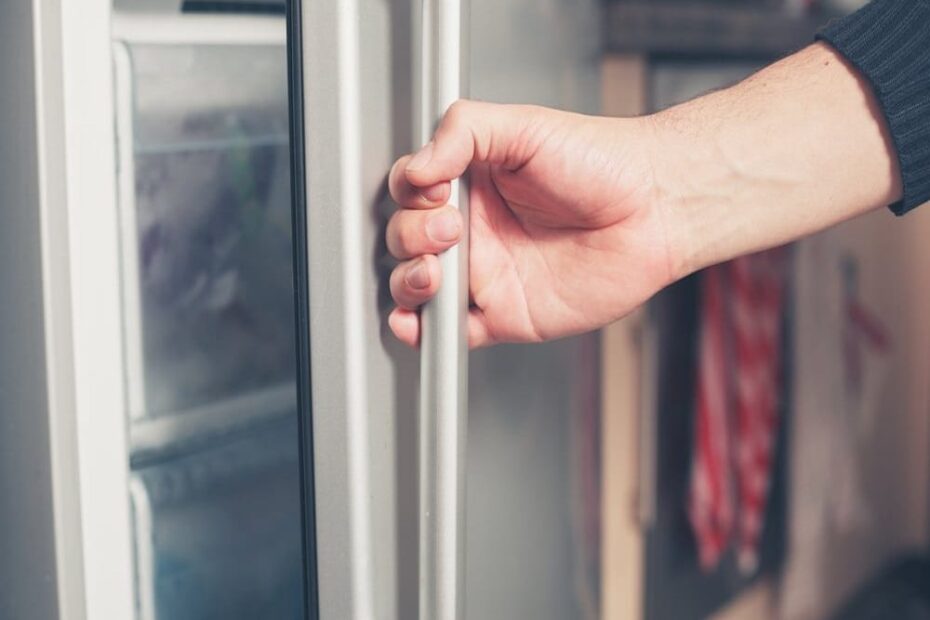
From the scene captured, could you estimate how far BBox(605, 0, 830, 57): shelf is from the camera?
4.80 ft

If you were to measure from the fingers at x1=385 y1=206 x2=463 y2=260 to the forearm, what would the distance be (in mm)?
272

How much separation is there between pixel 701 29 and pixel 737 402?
0.66 metres

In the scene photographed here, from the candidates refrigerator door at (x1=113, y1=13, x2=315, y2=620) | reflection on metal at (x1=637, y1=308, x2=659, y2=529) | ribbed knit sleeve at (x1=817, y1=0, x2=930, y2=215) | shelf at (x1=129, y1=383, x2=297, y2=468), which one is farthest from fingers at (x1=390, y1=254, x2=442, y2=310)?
reflection on metal at (x1=637, y1=308, x2=659, y2=529)

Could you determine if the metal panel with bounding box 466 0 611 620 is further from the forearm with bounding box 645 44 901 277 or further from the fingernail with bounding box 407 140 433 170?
the fingernail with bounding box 407 140 433 170

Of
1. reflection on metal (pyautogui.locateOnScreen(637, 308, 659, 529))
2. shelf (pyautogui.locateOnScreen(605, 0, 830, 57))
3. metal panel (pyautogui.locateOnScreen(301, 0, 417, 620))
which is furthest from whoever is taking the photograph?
reflection on metal (pyautogui.locateOnScreen(637, 308, 659, 529))

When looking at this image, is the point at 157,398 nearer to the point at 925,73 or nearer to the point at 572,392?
the point at 572,392

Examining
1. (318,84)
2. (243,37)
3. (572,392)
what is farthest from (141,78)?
(572,392)

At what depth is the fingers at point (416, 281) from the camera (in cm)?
62

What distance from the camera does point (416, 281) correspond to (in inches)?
24.5

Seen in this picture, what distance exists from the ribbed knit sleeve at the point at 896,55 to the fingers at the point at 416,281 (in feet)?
1.36

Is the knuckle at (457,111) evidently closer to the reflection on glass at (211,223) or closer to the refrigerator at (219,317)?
the refrigerator at (219,317)

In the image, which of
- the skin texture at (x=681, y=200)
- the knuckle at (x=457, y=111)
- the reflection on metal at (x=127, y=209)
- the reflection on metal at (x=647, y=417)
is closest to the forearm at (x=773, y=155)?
the skin texture at (x=681, y=200)

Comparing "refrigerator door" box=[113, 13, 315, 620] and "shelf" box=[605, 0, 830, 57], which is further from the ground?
"shelf" box=[605, 0, 830, 57]

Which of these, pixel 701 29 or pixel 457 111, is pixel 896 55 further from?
pixel 701 29
